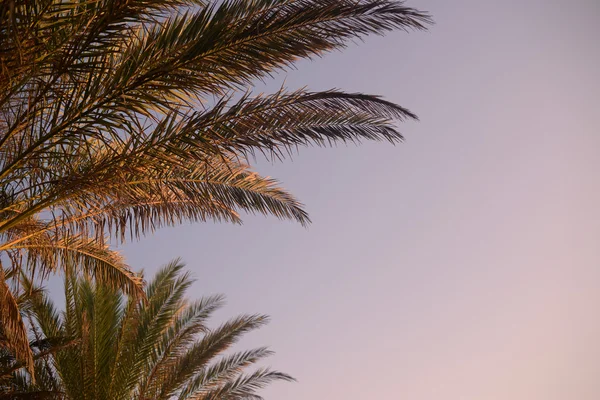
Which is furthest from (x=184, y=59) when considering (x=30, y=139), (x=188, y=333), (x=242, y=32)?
(x=188, y=333)

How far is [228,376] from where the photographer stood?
39.3ft

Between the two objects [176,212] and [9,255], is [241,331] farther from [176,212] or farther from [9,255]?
[9,255]

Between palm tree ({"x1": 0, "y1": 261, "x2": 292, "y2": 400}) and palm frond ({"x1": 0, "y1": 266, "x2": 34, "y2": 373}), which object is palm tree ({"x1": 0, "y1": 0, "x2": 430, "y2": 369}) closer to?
palm frond ({"x1": 0, "y1": 266, "x2": 34, "y2": 373})

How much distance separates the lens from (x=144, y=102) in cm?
487

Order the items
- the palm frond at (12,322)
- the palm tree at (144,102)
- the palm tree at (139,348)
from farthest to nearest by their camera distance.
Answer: the palm tree at (139,348) → the palm frond at (12,322) → the palm tree at (144,102)

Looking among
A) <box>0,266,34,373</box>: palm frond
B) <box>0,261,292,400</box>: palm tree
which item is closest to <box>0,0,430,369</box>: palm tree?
<box>0,266,34,373</box>: palm frond

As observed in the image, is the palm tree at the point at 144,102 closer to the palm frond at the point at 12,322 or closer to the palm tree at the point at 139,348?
the palm frond at the point at 12,322

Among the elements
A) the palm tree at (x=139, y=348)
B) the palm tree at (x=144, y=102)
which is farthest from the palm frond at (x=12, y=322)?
the palm tree at (x=139, y=348)

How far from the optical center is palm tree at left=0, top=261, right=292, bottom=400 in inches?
384

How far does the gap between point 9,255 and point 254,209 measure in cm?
256

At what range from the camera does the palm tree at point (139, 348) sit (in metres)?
9.75

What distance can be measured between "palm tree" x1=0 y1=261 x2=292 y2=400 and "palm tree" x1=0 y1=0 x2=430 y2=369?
→ 11.6ft

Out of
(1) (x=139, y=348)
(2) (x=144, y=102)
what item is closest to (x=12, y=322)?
(2) (x=144, y=102)

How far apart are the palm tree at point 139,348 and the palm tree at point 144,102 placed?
11.6ft
